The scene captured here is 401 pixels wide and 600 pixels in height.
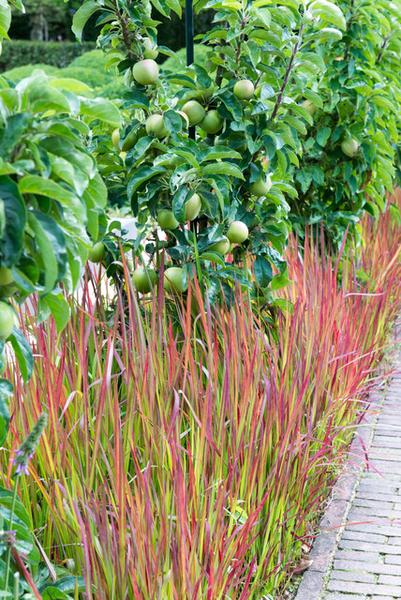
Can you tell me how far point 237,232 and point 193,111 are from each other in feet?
1.71

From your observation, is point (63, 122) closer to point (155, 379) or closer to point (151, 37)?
point (155, 379)

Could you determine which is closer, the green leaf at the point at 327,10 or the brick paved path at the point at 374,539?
the brick paved path at the point at 374,539

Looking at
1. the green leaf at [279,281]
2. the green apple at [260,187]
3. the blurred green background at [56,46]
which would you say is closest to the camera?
the green apple at [260,187]

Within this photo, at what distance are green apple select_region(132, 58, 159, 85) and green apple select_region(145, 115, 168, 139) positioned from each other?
15cm

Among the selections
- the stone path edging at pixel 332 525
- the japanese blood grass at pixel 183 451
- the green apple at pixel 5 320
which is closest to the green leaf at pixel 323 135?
the japanese blood grass at pixel 183 451

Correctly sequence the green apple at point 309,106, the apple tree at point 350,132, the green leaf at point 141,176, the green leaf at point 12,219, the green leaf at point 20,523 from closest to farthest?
the green leaf at point 12,219
the green leaf at point 20,523
the green leaf at point 141,176
the apple tree at point 350,132
the green apple at point 309,106

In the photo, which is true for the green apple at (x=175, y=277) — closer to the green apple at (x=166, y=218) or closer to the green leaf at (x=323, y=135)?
the green apple at (x=166, y=218)

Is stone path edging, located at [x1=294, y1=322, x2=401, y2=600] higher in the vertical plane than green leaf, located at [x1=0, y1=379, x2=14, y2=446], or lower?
lower

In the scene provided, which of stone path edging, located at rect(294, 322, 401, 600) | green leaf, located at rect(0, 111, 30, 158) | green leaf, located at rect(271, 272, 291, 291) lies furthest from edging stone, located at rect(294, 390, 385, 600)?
green leaf, located at rect(0, 111, 30, 158)

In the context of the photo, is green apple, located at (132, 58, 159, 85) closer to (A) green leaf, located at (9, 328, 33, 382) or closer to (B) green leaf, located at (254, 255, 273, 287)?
(B) green leaf, located at (254, 255, 273, 287)

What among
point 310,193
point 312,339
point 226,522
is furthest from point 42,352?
point 310,193

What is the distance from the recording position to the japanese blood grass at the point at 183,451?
2209 millimetres

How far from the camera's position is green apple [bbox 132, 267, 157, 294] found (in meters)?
A: 3.43

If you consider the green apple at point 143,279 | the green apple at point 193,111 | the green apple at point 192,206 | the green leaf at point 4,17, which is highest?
the green leaf at point 4,17
